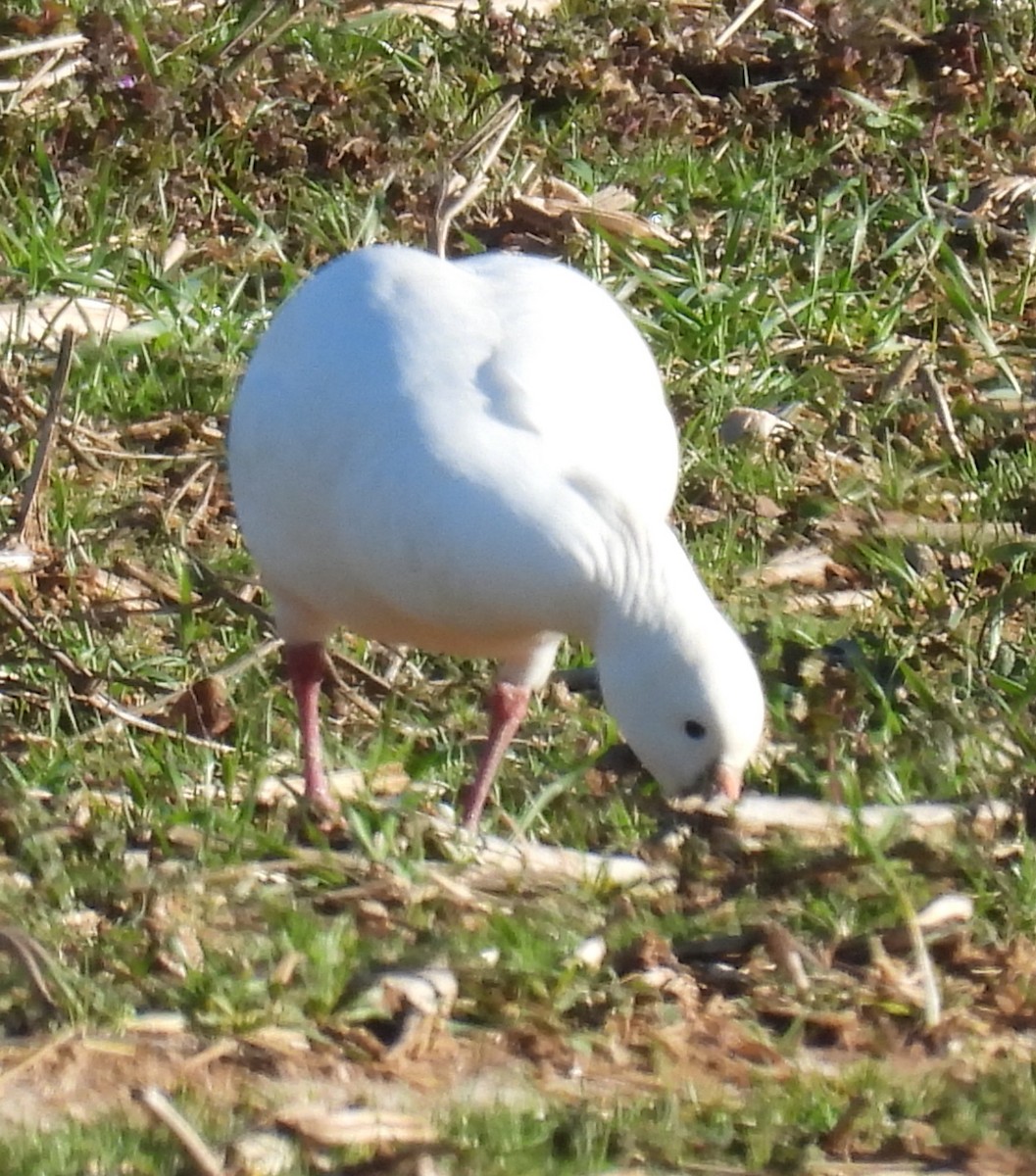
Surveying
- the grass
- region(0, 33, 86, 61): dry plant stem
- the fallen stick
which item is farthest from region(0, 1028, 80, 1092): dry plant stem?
region(0, 33, 86, 61): dry plant stem

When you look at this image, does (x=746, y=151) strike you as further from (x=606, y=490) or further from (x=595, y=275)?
(x=606, y=490)

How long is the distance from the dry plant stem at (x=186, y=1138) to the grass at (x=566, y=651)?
0.17 feet

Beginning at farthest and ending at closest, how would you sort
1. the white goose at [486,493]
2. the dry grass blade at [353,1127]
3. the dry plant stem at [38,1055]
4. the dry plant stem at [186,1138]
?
the white goose at [486,493]
the dry plant stem at [38,1055]
the dry grass blade at [353,1127]
the dry plant stem at [186,1138]

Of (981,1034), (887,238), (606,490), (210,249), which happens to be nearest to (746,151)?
(887,238)

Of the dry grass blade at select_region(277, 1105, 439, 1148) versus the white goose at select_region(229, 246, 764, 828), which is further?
the white goose at select_region(229, 246, 764, 828)

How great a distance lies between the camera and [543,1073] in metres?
3.72

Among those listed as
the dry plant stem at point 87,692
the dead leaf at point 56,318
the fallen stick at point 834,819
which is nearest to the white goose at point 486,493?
the fallen stick at point 834,819

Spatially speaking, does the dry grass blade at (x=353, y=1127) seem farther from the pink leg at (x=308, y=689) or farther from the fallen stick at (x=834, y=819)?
the pink leg at (x=308, y=689)

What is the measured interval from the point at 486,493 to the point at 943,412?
2.62 metres

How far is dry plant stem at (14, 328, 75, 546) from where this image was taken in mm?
5285

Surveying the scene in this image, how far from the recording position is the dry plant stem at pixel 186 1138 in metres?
3.27

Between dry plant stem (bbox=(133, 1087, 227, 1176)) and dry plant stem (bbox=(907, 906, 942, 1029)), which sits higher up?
dry plant stem (bbox=(133, 1087, 227, 1176))

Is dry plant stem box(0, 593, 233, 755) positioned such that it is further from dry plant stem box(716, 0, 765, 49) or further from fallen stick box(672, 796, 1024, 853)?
dry plant stem box(716, 0, 765, 49)

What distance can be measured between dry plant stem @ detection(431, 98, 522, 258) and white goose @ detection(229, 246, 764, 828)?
1874 millimetres
